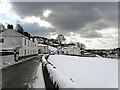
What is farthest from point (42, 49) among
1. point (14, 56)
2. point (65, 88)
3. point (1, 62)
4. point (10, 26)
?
point (65, 88)

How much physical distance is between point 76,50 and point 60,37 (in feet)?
89.9

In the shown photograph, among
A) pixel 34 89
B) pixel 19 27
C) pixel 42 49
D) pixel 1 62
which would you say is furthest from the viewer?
pixel 42 49

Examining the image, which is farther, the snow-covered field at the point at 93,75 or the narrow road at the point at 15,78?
the snow-covered field at the point at 93,75

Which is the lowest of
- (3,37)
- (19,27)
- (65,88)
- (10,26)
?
(65,88)

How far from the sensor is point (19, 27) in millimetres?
92125

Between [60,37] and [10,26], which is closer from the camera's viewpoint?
[10,26]

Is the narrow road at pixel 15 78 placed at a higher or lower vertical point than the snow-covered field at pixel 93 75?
higher

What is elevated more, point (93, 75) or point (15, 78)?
point (15, 78)

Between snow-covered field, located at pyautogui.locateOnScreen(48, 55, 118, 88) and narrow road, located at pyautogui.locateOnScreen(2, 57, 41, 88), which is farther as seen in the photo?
snow-covered field, located at pyautogui.locateOnScreen(48, 55, 118, 88)

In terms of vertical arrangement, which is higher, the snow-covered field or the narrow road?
the narrow road

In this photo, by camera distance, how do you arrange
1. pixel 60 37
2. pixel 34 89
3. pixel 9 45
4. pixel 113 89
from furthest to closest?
pixel 60 37 → pixel 9 45 → pixel 113 89 → pixel 34 89

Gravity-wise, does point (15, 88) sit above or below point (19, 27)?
below

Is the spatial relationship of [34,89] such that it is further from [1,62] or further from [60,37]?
[60,37]

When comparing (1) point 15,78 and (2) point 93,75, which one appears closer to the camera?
(1) point 15,78
